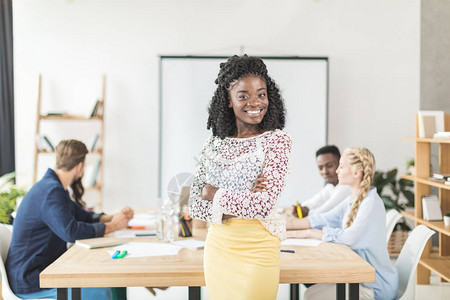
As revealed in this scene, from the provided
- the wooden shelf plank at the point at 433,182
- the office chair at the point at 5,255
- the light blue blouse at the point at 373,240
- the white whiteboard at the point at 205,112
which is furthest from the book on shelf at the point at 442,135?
the office chair at the point at 5,255

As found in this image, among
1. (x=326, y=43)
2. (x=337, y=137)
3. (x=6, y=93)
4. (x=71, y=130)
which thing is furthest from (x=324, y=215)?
(x=6, y=93)

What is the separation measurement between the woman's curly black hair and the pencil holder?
0.92 metres

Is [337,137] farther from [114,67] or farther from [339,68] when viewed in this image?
[114,67]

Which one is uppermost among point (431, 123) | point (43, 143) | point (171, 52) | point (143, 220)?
point (171, 52)

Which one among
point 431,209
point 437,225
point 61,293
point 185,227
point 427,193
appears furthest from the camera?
point 427,193

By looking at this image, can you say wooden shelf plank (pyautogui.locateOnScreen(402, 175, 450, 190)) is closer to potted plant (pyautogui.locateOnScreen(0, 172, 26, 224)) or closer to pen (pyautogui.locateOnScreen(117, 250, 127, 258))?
pen (pyautogui.locateOnScreen(117, 250, 127, 258))

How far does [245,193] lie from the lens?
1498 mm

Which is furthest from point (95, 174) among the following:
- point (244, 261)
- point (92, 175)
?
point (244, 261)

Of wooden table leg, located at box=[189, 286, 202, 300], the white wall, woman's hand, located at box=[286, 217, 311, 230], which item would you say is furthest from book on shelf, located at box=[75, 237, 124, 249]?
the white wall

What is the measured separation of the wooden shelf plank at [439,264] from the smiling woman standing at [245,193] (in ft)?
7.65

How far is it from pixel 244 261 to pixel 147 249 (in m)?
0.79

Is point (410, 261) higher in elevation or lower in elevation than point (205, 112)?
lower

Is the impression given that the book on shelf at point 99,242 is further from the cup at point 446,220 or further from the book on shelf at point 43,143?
the book on shelf at point 43,143

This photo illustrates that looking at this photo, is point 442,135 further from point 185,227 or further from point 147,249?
point 147,249
